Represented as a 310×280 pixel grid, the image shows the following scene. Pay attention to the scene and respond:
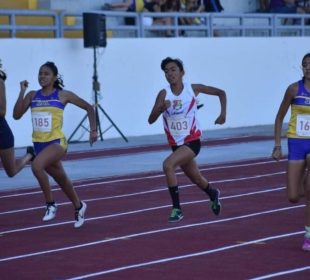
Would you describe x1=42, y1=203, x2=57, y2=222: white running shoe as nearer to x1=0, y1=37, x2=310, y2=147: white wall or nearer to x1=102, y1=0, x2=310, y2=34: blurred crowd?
x1=0, y1=37, x2=310, y2=147: white wall

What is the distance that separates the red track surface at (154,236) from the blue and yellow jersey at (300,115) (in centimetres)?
107

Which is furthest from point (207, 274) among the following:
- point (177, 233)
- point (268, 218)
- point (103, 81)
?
point (103, 81)

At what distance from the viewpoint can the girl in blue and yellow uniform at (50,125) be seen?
11.8m

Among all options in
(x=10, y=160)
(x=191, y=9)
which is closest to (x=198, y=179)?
(x=10, y=160)

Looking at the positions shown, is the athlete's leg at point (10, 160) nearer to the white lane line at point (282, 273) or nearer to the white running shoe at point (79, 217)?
the white running shoe at point (79, 217)

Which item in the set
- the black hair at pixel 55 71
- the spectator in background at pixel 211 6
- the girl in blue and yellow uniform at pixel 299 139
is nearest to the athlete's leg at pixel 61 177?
the black hair at pixel 55 71

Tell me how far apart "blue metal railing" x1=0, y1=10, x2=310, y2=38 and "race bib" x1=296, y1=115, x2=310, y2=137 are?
41.2ft

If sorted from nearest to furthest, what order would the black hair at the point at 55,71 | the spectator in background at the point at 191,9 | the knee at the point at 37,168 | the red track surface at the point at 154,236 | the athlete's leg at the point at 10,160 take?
the red track surface at the point at 154,236 < the knee at the point at 37,168 < the black hair at the point at 55,71 < the athlete's leg at the point at 10,160 < the spectator in background at the point at 191,9

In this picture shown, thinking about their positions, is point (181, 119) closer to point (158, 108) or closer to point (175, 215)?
point (158, 108)

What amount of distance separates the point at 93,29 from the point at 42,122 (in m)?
10.6

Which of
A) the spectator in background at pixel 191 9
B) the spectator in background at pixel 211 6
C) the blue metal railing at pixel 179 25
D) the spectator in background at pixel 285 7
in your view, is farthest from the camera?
the spectator in background at pixel 285 7

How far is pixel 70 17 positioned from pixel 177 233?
14254 mm

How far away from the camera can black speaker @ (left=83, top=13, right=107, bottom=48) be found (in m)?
22.4

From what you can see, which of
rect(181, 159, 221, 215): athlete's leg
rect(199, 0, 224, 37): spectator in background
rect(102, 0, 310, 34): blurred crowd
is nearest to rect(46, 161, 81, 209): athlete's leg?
rect(181, 159, 221, 215): athlete's leg
